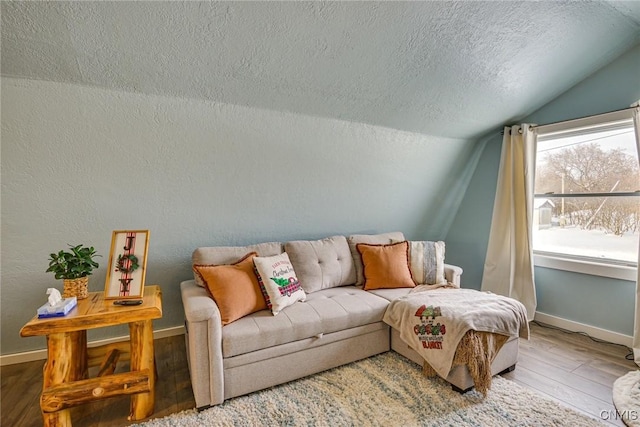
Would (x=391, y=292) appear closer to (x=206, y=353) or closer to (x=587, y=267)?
(x=206, y=353)

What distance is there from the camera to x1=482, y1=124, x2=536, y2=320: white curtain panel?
10.7 ft

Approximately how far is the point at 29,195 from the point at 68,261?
0.59m

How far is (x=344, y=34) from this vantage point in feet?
6.41

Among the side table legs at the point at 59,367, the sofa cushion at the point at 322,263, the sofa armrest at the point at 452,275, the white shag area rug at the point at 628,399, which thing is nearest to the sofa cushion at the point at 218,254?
the sofa cushion at the point at 322,263

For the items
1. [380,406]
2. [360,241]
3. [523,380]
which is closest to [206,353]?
[380,406]

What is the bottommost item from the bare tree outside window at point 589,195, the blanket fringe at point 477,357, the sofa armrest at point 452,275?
the blanket fringe at point 477,357

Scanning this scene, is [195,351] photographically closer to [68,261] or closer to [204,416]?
[204,416]

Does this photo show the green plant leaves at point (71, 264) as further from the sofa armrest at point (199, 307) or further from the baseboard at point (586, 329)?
the baseboard at point (586, 329)

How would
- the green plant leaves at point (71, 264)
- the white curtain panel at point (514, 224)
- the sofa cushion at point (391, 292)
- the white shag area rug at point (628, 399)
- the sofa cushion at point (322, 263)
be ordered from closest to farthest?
the white shag area rug at point (628, 399)
the green plant leaves at point (71, 264)
the sofa cushion at point (391, 292)
the sofa cushion at point (322, 263)
the white curtain panel at point (514, 224)

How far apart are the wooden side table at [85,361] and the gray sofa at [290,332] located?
25 centimetres

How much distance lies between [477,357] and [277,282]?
141cm

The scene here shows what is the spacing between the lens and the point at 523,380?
2.19m

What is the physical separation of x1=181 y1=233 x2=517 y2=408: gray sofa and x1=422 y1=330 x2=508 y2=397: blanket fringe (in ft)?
0.31

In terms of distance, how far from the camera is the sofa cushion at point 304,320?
1940 mm
